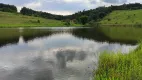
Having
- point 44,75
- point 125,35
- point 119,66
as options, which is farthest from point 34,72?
point 125,35

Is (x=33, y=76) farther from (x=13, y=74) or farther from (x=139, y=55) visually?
(x=139, y=55)

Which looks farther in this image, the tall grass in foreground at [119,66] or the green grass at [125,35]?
the green grass at [125,35]

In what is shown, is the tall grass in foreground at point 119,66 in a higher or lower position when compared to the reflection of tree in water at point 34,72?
higher

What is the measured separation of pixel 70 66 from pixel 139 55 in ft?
27.1

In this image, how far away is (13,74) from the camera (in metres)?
24.7

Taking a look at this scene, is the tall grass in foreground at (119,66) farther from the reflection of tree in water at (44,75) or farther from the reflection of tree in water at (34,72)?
the reflection of tree in water at (34,72)

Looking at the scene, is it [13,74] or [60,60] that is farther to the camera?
[60,60]

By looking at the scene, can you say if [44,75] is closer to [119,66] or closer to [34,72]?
[34,72]

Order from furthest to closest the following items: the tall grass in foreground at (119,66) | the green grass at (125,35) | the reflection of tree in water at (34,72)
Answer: the green grass at (125,35) < the reflection of tree in water at (34,72) < the tall grass in foreground at (119,66)

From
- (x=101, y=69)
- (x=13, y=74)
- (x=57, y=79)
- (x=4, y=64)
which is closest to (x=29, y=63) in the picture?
(x=4, y=64)

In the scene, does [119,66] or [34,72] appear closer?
[119,66]

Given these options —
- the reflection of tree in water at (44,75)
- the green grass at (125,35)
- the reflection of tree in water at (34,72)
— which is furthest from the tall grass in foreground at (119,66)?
the green grass at (125,35)

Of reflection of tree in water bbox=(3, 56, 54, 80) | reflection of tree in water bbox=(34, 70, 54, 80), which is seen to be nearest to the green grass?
reflection of tree in water bbox=(3, 56, 54, 80)

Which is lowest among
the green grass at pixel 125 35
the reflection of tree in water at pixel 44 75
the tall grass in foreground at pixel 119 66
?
the green grass at pixel 125 35
